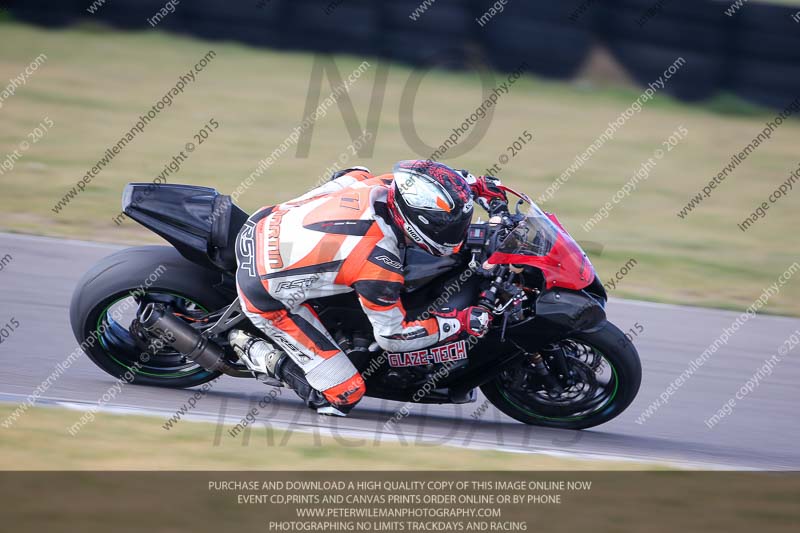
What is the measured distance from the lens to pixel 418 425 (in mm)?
5785

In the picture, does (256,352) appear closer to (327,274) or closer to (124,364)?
(327,274)

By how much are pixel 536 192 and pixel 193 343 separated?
624 cm

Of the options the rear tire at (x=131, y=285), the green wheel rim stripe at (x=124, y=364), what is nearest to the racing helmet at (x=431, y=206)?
the rear tire at (x=131, y=285)

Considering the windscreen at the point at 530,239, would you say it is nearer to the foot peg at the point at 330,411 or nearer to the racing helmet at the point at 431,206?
the racing helmet at the point at 431,206

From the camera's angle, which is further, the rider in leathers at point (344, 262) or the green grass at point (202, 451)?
the rider in leathers at point (344, 262)

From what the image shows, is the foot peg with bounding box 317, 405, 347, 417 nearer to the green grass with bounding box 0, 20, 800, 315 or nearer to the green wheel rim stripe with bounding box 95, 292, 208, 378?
the green wheel rim stripe with bounding box 95, 292, 208, 378

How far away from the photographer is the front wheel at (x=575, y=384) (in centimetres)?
546

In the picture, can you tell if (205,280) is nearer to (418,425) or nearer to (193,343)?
(193,343)

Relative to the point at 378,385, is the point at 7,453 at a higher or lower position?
lower

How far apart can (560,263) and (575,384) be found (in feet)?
2.97

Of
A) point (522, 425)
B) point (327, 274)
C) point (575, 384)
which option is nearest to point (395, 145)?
point (522, 425)
